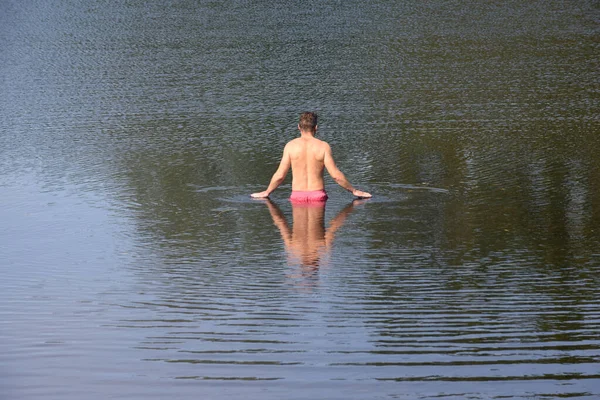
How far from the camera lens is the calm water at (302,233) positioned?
679 centimetres

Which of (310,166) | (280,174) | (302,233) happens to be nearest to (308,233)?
(302,233)

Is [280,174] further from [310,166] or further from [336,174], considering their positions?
[336,174]

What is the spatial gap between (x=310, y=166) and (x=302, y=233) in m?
1.74

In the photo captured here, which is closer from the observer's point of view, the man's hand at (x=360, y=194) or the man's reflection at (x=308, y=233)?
the man's reflection at (x=308, y=233)

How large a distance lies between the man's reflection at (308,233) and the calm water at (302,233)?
0.05 metres

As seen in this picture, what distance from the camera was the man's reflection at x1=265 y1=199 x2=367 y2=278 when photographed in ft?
33.1

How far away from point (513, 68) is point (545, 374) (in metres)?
20.6

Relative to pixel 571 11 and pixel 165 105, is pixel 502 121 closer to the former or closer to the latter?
pixel 165 105

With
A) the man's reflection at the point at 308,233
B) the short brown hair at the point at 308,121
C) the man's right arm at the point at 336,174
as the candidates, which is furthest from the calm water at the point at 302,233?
the short brown hair at the point at 308,121

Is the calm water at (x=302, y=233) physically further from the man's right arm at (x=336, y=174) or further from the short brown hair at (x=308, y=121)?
the short brown hair at (x=308, y=121)

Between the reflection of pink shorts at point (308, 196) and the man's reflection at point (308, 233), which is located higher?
the reflection of pink shorts at point (308, 196)

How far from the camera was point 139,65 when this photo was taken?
2914cm

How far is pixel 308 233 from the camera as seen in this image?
11414mm

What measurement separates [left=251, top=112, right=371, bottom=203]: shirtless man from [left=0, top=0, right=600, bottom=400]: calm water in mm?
246
